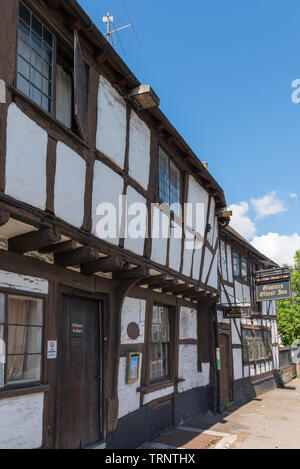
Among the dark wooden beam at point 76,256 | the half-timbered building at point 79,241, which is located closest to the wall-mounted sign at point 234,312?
the half-timbered building at point 79,241

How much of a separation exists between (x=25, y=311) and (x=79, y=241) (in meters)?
1.07

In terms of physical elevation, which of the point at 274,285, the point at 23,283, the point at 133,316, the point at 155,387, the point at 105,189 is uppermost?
the point at 105,189

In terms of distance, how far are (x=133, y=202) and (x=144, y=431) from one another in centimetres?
421

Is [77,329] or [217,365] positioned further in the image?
[217,365]

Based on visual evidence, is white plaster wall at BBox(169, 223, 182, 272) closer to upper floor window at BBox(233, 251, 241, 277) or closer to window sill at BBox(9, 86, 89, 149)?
window sill at BBox(9, 86, 89, 149)

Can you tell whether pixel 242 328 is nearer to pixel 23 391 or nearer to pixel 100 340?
pixel 100 340

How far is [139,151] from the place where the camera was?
23.3ft

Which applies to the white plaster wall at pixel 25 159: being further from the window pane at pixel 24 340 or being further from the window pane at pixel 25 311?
the window pane at pixel 24 340

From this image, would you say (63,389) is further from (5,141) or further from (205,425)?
(205,425)

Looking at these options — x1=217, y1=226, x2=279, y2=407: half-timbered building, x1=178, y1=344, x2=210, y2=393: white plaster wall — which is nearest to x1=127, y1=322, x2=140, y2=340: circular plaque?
x1=178, y1=344, x2=210, y2=393: white plaster wall

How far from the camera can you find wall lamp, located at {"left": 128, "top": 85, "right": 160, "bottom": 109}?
21.3 ft

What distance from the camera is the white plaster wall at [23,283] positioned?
4.52 metres

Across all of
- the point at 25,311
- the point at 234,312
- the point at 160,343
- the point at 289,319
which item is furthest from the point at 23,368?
the point at 289,319

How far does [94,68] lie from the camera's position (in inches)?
229
